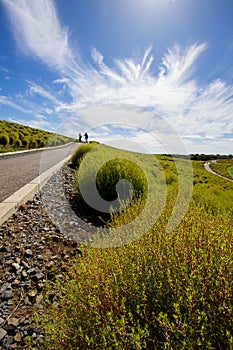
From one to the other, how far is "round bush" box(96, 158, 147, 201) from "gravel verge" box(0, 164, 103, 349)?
2.66 feet

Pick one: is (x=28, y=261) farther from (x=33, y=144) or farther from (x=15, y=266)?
(x=33, y=144)

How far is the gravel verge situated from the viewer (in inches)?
80.3

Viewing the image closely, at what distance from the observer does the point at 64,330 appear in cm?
143

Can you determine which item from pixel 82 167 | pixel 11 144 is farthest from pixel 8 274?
pixel 11 144

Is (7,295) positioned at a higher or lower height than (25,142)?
higher

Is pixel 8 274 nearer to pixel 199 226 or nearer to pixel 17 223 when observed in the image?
pixel 17 223

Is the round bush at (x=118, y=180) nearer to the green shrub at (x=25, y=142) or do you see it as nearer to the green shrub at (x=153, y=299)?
the green shrub at (x=153, y=299)

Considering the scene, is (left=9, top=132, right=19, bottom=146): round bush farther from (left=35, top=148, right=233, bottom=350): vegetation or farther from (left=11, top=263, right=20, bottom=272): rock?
(left=35, top=148, right=233, bottom=350): vegetation

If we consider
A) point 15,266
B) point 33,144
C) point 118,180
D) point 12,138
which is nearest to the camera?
point 15,266

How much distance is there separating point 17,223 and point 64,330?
8.97 ft

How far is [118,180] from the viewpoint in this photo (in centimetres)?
555

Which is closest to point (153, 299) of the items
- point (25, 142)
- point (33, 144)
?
point (25, 142)

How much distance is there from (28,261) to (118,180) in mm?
2993

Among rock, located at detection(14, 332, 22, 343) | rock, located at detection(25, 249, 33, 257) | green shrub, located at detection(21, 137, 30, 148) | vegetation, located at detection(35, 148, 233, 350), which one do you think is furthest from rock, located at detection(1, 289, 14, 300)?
green shrub, located at detection(21, 137, 30, 148)
